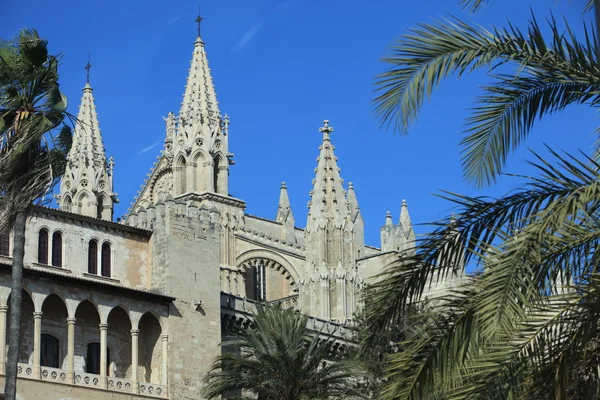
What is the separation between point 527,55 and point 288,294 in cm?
4965

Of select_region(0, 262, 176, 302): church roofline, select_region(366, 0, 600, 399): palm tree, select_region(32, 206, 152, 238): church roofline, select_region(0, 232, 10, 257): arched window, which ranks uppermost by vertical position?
select_region(32, 206, 152, 238): church roofline

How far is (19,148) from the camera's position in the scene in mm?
27719

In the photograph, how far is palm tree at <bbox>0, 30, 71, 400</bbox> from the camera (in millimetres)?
28062

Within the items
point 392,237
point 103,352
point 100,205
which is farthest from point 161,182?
point 103,352

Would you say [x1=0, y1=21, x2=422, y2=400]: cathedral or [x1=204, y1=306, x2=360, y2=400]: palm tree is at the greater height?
[x1=0, y1=21, x2=422, y2=400]: cathedral

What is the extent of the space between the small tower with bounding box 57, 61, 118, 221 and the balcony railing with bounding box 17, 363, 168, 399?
20505 mm

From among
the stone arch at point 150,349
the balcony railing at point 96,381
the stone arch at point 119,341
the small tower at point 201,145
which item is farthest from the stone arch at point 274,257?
the balcony railing at point 96,381

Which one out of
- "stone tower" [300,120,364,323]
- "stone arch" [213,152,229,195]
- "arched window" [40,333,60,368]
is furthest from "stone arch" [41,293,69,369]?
"stone arch" [213,152,229,195]

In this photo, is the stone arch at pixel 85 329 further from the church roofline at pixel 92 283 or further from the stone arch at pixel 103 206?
the stone arch at pixel 103 206

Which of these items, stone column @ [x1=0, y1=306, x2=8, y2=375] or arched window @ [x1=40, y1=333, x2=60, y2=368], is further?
arched window @ [x1=40, y1=333, x2=60, y2=368]

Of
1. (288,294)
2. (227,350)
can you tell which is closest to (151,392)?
(227,350)

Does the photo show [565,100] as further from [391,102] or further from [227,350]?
[227,350]

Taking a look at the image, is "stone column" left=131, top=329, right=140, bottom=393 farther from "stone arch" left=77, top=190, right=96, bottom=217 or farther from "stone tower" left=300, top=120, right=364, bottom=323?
"stone arch" left=77, top=190, right=96, bottom=217

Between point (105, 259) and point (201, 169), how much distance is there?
52.6 feet
